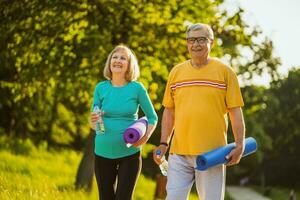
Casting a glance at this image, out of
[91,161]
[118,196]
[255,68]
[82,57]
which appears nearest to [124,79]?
[118,196]

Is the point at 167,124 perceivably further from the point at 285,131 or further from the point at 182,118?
the point at 285,131

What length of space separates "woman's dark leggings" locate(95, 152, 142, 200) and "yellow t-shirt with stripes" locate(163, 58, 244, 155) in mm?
557

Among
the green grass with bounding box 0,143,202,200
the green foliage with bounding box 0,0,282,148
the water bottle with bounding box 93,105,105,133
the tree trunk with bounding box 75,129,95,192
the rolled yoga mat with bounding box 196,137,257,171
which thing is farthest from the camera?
the tree trunk with bounding box 75,129,95,192

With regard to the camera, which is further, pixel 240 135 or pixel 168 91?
pixel 168 91

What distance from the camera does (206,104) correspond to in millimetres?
4836

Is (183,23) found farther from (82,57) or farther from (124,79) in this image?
(124,79)

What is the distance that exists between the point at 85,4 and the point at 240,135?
28.7 ft

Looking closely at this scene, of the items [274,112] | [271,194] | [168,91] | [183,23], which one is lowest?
[271,194]

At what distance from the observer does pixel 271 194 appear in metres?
49.2

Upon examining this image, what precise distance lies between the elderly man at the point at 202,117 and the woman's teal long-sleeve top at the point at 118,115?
48cm

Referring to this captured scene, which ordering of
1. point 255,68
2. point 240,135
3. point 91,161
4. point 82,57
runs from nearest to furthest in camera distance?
1. point 240,135
2. point 82,57
3. point 91,161
4. point 255,68

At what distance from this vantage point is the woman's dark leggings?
17.3ft

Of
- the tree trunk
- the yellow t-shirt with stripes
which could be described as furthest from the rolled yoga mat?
the tree trunk

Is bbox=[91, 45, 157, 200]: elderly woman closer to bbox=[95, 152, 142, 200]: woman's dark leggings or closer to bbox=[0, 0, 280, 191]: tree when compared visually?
bbox=[95, 152, 142, 200]: woman's dark leggings
